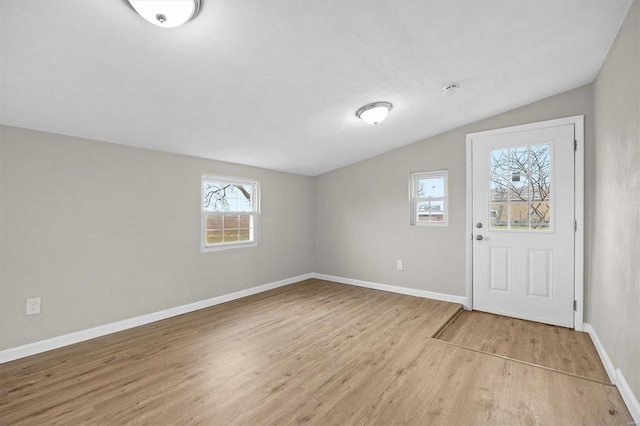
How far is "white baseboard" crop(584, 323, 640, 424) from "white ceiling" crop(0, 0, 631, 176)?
2453 mm

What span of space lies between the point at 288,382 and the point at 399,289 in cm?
273

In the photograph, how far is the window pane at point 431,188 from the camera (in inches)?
163

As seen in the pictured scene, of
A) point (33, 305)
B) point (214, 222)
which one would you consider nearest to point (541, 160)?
point (214, 222)

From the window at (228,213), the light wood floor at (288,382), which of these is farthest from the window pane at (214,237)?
the light wood floor at (288,382)

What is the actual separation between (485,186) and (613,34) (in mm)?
1764

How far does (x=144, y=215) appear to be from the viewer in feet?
10.4

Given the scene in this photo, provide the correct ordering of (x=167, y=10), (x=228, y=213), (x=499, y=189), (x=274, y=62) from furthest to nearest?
1. (x=228, y=213)
2. (x=499, y=189)
3. (x=274, y=62)
4. (x=167, y=10)

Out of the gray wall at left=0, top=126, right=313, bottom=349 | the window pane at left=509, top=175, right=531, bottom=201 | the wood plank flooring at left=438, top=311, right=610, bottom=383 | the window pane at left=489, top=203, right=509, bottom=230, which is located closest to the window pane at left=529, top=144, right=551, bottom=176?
the window pane at left=509, top=175, right=531, bottom=201

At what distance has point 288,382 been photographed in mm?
2080

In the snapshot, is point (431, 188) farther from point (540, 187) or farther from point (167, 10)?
point (167, 10)

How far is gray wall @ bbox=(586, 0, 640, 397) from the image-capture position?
1.81 m

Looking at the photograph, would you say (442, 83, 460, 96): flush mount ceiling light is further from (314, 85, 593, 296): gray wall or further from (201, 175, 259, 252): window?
(201, 175, 259, 252): window

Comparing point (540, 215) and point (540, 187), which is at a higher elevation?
point (540, 187)

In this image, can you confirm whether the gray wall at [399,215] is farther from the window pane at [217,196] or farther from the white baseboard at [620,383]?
the window pane at [217,196]
